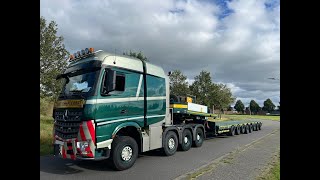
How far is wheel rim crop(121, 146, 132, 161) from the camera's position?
752cm

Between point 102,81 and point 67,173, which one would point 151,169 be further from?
point 102,81

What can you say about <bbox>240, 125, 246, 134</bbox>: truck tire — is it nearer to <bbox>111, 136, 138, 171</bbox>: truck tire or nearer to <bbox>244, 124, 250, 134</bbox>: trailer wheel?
<bbox>244, 124, 250, 134</bbox>: trailer wheel

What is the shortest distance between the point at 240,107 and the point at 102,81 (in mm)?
90595

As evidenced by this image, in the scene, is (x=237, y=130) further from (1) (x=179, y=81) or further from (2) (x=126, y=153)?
(1) (x=179, y=81)

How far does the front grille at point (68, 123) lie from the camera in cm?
704

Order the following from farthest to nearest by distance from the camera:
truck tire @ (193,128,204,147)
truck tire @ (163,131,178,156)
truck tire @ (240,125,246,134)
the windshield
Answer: truck tire @ (240,125,246,134)
truck tire @ (193,128,204,147)
truck tire @ (163,131,178,156)
the windshield

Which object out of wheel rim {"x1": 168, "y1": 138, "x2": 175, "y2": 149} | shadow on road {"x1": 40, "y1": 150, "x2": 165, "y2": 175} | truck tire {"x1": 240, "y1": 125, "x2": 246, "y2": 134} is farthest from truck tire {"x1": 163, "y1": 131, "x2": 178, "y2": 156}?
truck tire {"x1": 240, "y1": 125, "x2": 246, "y2": 134}

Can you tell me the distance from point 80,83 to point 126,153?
2.25 meters

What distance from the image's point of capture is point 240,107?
93125 millimetres

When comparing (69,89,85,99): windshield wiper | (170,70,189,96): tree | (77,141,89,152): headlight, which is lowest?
(77,141,89,152): headlight

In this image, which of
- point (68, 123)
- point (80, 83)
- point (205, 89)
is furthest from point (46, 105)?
point (205, 89)
